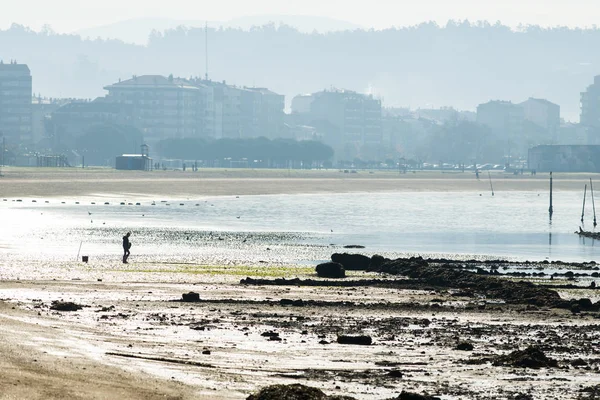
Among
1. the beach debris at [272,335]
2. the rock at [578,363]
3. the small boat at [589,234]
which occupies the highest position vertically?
the beach debris at [272,335]

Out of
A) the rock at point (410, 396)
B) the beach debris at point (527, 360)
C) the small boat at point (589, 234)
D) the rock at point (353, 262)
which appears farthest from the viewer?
the small boat at point (589, 234)

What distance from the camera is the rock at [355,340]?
25203 millimetres

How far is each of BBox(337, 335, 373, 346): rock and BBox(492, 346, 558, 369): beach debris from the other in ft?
8.84

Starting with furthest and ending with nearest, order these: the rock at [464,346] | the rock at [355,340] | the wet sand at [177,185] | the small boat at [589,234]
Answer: the wet sand at [177,185] < the small boat at [589,234] < the rock at [355,340] < the rock at [464,346]

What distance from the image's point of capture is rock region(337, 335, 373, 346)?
82.7 ft

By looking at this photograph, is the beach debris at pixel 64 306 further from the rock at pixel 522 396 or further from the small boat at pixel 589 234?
the small boat at pixel 589 234

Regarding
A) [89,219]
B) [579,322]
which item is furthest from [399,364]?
[89,219]

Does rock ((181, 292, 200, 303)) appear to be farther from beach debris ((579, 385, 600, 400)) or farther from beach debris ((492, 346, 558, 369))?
beach debris ((579, 385, 600, 400))

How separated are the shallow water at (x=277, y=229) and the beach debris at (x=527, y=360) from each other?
1067 inches

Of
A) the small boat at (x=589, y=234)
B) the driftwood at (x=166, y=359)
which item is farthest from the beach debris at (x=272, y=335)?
the small boat at (x=589, y=234)

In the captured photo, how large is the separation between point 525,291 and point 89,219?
45.8 metres

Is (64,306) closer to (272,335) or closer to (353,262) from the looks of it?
(272,335)

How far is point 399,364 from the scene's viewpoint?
75.0 ft

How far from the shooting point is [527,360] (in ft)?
74.6
